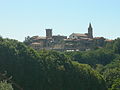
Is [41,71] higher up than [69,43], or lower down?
higher up

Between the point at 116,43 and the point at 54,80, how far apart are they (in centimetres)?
7332

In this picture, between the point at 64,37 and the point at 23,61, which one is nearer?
the point at 23,61

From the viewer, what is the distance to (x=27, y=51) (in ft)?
132

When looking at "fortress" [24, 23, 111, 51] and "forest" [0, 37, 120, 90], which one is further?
"fortress" [24, 23, 111, 51]

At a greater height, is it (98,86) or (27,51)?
(27,51)

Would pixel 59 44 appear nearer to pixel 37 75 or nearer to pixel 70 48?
pixel 70 48

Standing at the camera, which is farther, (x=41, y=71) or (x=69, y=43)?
(x=69, y=43)

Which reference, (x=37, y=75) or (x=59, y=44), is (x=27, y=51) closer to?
(x=37, y=75)

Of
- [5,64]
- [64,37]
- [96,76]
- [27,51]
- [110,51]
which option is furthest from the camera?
[64,37]

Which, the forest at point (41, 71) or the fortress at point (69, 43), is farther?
the fortress at point (69, 43)

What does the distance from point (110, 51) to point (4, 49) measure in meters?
69.8

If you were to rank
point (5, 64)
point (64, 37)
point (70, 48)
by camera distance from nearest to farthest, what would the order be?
point (5, 64) → point (70, 48) → point (64, 37)

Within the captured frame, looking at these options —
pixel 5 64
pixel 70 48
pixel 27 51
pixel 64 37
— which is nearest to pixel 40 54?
pixel 27 51

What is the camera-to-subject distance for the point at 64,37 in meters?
143
